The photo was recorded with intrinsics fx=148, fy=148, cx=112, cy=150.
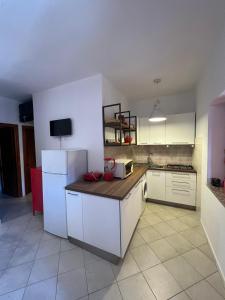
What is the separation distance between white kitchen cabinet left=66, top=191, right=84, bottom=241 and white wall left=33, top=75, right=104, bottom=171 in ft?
2.32

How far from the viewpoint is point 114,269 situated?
170 cm

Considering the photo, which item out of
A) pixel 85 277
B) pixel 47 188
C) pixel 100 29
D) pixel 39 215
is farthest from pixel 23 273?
pixel 100 29

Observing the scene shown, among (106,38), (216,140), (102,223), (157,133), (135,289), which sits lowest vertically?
(135,289)

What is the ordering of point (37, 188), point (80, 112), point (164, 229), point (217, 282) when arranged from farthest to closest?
point (37, 188)
point (80, 112)
point (164, 229)
point (217, 282)

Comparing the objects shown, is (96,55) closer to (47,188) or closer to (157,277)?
(47,188)

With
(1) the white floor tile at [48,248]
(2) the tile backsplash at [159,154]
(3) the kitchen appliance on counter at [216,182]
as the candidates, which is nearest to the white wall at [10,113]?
(1) the white floor tile at [48,248]

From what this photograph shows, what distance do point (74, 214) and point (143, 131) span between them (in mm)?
2425

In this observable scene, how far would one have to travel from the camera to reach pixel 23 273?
167 centimetres

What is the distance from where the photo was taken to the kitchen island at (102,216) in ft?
5.70

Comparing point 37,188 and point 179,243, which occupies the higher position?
point 37,188

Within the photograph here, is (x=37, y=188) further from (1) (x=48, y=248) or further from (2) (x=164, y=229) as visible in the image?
(2) (x=164, y=229)

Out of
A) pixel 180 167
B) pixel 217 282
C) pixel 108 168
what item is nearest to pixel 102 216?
pixel 108 168

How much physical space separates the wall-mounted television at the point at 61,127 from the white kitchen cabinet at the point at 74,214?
121 centimetres

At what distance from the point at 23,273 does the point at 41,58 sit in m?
2.62
